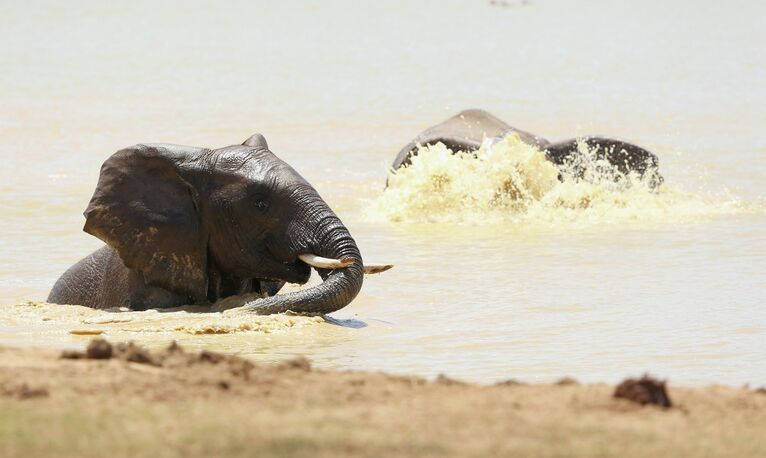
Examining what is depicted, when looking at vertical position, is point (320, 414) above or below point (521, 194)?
below

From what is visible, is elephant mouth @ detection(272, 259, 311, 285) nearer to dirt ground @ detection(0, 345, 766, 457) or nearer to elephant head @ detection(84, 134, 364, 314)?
elephant head @ detection(84, 134, 364, 314)

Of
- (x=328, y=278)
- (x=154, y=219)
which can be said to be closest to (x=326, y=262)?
(x=328, y=278)

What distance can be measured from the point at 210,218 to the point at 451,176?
29.6ft

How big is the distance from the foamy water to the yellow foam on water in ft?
0.12

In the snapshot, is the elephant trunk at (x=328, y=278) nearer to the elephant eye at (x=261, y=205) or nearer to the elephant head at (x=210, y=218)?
the elephant head at (x=210, y=218)

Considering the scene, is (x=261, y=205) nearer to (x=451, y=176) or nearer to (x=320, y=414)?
(x=320, y=414)

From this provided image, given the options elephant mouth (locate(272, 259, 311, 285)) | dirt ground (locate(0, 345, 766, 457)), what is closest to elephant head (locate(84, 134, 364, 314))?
elephant mouth (locate(272, 259, 311, 285))

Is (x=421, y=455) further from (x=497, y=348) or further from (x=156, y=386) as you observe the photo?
(x=497, y=348)

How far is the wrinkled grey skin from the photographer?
439 inches

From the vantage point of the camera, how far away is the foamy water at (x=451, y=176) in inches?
425

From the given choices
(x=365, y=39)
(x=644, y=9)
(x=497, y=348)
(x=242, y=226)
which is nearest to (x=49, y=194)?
(x=242, y=226)

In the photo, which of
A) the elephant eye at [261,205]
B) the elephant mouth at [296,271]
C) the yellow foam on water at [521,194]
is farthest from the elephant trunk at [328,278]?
the yellow foam on water at [521,194]

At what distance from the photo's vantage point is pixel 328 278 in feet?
36.1

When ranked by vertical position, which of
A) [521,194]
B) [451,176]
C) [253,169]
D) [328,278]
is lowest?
[328,278]
